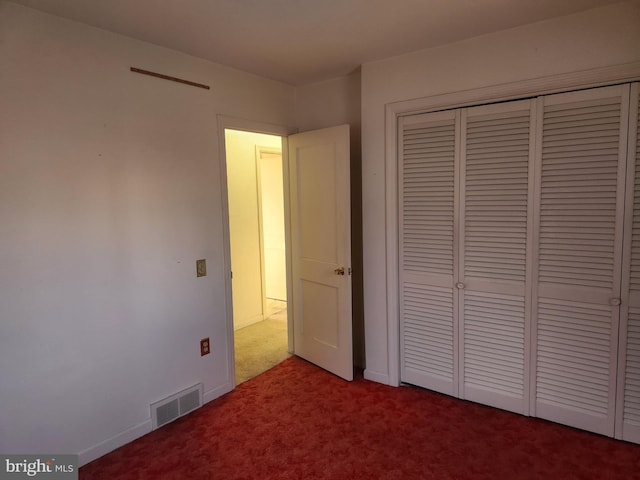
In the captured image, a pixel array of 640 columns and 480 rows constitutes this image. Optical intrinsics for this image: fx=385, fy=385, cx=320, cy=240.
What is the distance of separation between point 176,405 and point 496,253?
234 cm

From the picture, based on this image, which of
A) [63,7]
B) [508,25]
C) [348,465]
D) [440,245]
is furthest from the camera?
[440,245]

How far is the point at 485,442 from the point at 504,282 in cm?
96

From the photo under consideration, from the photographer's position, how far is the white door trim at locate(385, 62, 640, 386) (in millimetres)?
2096

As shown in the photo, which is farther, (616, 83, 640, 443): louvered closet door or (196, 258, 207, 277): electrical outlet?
(196, 258, 207, 277): electrical outlet

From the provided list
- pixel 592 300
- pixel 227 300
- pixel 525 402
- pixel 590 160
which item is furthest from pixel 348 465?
pixel 590 160

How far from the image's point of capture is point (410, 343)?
Result: 2.90 meters

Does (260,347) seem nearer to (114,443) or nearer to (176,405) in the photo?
(176,405)

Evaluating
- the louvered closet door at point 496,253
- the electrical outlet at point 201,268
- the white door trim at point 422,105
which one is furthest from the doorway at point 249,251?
the louvered closet door at point 496,253

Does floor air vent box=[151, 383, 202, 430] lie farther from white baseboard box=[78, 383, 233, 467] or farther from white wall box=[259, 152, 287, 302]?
white wall box=[259, 152, 287, 302]

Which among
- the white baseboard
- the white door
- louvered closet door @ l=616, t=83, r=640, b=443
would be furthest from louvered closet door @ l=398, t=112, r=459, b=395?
the white baseboard

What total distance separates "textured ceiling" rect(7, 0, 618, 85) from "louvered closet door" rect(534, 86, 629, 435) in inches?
23.6

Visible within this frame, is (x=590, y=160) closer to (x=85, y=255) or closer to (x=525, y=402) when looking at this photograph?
(x=525, y=402)

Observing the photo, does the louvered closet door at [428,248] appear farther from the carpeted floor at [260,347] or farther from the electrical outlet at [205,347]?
the electrical outlet at [205,347]

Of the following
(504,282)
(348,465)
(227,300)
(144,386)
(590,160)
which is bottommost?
(348,465)
